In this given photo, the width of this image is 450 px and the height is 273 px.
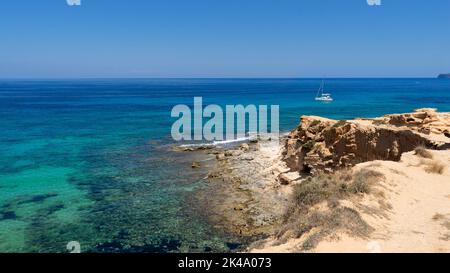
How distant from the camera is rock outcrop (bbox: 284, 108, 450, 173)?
67.4ft

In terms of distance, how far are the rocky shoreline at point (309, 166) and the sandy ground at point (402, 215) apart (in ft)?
0.35

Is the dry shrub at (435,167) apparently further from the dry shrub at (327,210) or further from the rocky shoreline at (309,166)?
the dry shrub at (327,210)

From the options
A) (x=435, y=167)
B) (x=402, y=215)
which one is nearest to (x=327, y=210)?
(x=402, y=215)

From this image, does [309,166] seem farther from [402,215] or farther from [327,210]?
[327,210]

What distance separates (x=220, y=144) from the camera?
134ft

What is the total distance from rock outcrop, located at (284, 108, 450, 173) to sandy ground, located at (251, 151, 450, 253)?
4976mm

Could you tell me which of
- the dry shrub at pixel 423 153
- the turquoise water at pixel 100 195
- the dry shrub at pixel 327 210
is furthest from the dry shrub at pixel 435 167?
the turquoise water at pixel 100 195

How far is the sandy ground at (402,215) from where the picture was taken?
9.13 m

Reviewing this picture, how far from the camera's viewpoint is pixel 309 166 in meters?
25.5

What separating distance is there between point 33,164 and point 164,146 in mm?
12821

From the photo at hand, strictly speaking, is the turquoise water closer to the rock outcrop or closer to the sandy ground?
the sandy ground
